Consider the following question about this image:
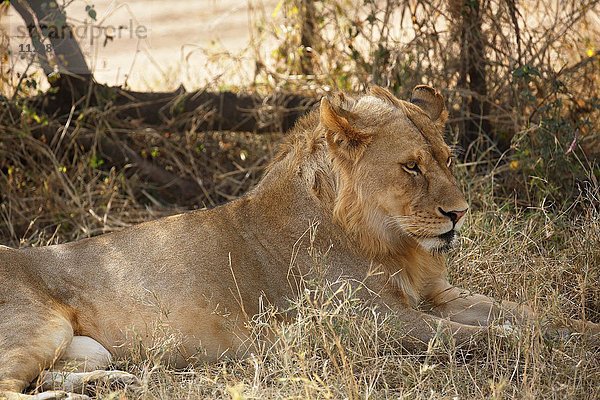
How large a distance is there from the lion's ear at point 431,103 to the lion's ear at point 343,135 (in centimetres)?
43

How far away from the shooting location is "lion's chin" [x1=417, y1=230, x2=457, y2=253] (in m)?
3.94

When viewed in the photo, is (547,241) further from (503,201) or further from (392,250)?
(392,250)

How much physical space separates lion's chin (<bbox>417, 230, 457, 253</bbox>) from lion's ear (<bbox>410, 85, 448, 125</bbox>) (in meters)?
0.57

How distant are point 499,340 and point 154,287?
1.38m

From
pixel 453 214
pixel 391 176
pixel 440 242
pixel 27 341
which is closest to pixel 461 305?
pixel 440 242

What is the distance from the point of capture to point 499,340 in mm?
3742

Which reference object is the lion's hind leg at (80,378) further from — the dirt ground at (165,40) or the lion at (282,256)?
the dirt ground at (165,40)

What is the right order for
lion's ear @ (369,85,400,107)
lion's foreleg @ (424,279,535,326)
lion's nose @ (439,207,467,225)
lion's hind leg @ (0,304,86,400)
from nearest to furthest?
lion's hind leg @ (0,304,86,400)
lion's nose @ (439,207,467,225)
lion's ear @ (369,85,400,107)
lion's foreleg @ (424,279,535,326)

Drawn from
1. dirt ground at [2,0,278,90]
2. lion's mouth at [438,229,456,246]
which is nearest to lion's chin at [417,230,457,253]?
lion's mouth at [438,229,456,246]

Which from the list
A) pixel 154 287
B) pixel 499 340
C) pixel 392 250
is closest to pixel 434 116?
pixel 392 250

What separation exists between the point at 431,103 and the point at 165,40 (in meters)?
7.26

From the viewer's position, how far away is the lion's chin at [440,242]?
12.9ft

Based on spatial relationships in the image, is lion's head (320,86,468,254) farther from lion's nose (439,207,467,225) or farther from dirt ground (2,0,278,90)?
dirt ground (2,0,278,90)

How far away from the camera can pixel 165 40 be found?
11.2 meters
